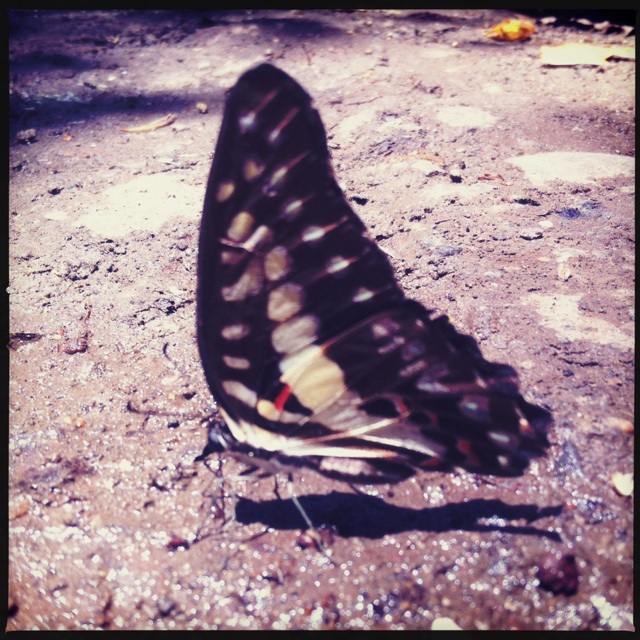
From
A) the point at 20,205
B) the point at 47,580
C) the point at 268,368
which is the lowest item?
the point at 47,580

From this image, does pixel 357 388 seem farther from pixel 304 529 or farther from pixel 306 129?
pixel 306 129

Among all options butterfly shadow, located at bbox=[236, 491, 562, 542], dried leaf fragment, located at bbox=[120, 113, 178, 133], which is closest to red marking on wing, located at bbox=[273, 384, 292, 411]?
butterfly shadow, located at bbox=[236, 491, 562, 542]

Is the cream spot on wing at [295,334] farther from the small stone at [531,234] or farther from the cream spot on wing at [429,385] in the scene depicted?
the small stone at [531,234]

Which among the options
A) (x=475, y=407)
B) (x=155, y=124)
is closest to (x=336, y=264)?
(x=475, y=407)

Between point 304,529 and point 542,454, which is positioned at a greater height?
point 542,454

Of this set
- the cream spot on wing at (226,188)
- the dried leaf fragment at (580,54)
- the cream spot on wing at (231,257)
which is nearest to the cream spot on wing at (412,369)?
the cream spot on wing at (231,257)

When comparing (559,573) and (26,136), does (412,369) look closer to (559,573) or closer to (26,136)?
(559,573)

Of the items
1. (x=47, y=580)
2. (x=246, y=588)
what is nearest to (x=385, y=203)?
(x=246, y=588)
